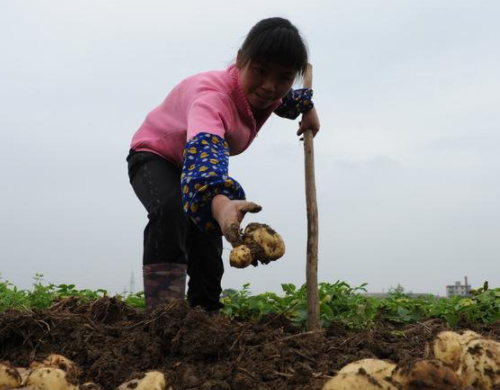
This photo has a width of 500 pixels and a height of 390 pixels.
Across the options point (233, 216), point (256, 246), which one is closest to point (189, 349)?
point (256, 246)

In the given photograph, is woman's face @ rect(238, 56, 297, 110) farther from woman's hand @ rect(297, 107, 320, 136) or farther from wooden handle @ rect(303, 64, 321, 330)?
woman's hand @ rect(297, 107, 320, 136)

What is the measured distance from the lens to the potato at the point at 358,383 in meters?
1.78

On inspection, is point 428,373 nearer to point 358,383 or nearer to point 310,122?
point 358,383

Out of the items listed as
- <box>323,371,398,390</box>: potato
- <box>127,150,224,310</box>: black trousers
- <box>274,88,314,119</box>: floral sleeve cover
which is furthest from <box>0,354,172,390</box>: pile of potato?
<box>274,88,314,119</box>: floral sleeve cover

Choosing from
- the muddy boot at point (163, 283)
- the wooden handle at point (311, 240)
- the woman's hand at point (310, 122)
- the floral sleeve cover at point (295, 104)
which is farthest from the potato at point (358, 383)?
the floral sleeve cover at point (295, 104)

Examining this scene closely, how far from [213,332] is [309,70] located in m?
2.45

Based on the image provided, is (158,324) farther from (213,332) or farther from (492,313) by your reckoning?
(492,313)

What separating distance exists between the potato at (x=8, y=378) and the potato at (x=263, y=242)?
3.37 ft

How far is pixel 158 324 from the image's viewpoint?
3025mm

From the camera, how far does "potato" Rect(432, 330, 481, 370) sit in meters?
2.39

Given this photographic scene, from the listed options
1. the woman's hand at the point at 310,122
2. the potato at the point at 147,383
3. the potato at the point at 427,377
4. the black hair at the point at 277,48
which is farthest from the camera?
the woman's hand at the point at 310,122

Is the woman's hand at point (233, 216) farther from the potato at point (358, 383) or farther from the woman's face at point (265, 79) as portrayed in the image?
the woman's face at point (265, 79)

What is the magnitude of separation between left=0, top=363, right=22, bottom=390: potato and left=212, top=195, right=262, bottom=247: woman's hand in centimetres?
95

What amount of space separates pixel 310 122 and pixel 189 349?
6.74 feet
